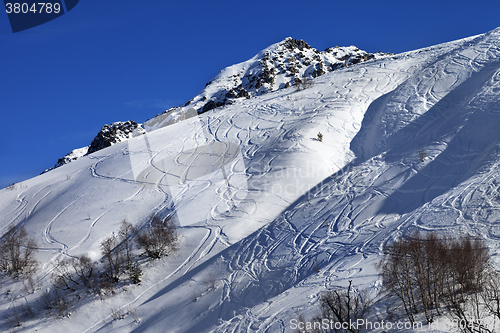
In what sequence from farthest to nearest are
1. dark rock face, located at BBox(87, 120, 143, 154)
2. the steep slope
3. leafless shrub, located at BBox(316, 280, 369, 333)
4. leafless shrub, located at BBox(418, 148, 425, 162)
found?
the steep slope, dark rock face, located at BBox(87, 120, 143, 154), leafless shrub, located at BBox(418, 148, 425, 162), leafless shrub, located at BBox(316, 280, 369, 333)

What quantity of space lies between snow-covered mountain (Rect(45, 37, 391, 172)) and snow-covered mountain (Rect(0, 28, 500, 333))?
53.1m

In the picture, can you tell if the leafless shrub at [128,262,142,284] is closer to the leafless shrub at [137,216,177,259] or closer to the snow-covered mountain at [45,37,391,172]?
the leafless shrub at [137,216,177,259]

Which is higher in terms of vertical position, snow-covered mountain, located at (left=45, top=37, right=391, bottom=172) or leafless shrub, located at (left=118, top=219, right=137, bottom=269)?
snow-covered mountain, located at (left=45, top=37, right=391, bottom=172)

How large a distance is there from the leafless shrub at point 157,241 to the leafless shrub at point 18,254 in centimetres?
396

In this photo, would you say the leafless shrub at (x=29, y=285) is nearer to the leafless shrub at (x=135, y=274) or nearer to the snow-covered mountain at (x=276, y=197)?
the snow-covered mountain at (x=276, y=197)

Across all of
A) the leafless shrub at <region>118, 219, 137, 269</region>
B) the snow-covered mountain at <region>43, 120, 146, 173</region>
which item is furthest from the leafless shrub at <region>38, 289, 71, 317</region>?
the snow-covered mountain at <region>43, 120, 146, 173</region>

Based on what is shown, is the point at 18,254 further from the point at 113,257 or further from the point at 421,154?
the point at 421,154

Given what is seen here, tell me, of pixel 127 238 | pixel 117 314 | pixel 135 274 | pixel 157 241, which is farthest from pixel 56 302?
pixel 157 241

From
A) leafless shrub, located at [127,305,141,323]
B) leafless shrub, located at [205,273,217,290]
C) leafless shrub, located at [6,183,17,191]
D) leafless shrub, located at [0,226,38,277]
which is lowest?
leafless shrub, located at [127,305,141,323]

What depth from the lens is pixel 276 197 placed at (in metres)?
16.0

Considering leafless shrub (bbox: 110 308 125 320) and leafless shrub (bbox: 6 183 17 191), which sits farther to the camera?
leafless shrub (bbox: 6 183 17 191)

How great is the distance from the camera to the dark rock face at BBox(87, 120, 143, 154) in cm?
8000

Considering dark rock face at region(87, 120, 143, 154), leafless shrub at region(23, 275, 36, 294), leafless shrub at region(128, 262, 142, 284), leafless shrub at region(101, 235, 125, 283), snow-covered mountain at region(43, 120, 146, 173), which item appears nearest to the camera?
leafless shrub at region(23, 275, 36, 294)

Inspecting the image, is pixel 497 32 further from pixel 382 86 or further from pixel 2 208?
pixel 2 208
